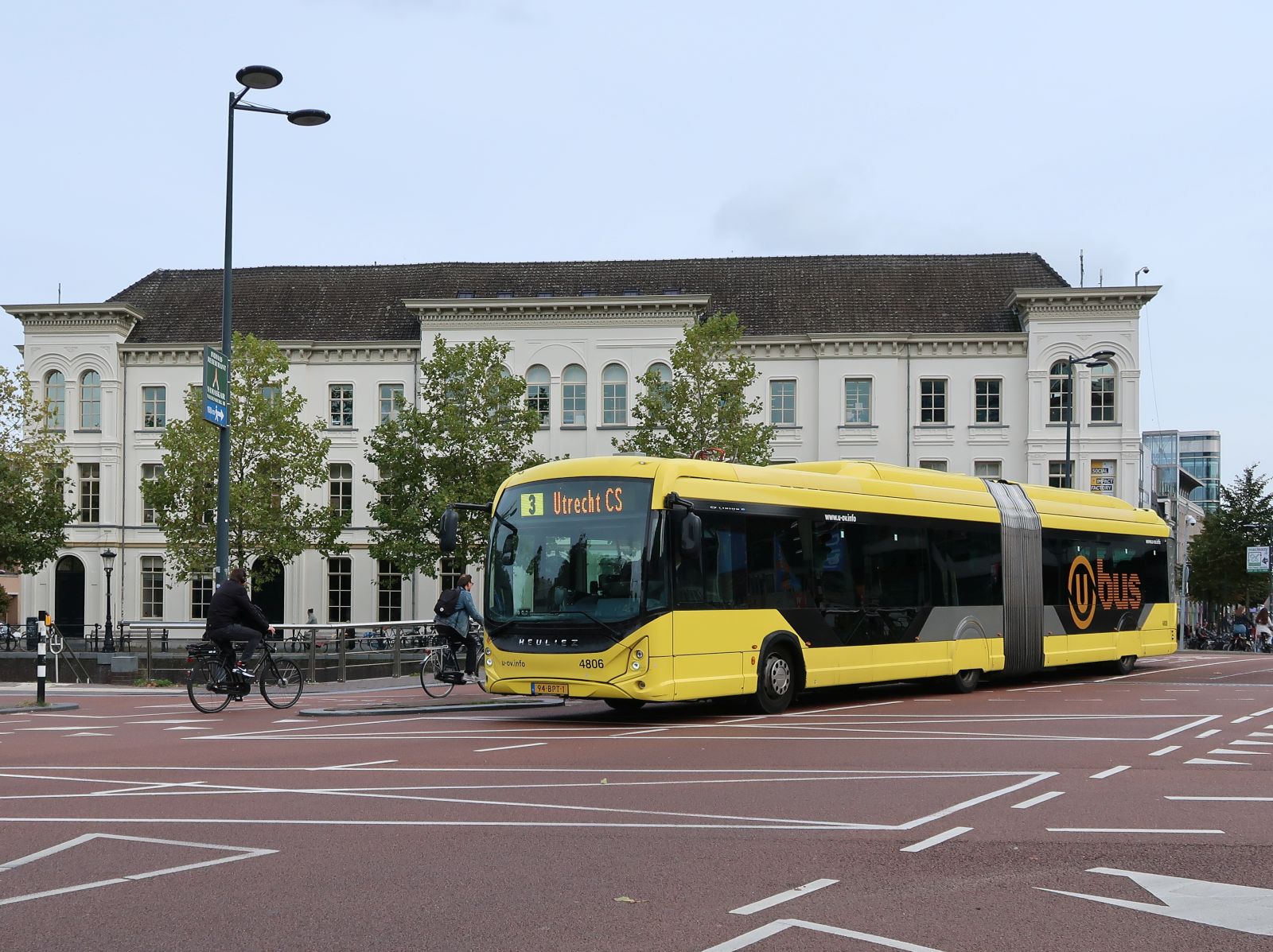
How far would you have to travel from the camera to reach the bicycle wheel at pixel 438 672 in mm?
Result: 20141

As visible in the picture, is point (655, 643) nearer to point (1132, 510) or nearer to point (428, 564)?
point (1132, 510)

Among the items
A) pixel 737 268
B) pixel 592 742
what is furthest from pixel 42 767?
pixel 737 268

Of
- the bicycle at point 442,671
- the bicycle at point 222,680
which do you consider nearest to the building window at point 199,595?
the bicycle at point 442,671

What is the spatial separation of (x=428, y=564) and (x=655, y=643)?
30.7 meters

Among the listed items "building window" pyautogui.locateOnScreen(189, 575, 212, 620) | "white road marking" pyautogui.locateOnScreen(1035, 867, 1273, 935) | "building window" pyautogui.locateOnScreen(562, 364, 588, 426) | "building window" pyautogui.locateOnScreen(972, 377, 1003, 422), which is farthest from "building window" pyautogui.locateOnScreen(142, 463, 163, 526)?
"white road marking" pyautogui.locateOnScreen(1035, 867, 1273, 935)

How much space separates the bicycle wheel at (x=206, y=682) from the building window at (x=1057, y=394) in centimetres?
3927

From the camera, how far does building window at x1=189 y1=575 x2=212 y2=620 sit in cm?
5262

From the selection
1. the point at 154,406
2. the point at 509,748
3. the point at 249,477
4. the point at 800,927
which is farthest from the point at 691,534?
the point at 154,406

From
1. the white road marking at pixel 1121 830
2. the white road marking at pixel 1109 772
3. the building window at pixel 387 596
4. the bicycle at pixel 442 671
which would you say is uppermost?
the white road marking at pixel 1121 830

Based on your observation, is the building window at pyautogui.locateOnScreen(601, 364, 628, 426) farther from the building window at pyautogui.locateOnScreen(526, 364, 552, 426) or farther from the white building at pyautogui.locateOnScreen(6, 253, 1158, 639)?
the building window at pyautogui.locateOnScreen(526, 364, 552, 426)

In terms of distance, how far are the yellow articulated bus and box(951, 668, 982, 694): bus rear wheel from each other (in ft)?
0.12

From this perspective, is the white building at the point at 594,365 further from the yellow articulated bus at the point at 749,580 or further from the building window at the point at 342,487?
the yellow articulated bus at the point at 749,580

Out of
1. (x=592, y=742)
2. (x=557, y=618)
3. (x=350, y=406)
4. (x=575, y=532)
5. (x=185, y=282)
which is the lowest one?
(x=592, y=742)

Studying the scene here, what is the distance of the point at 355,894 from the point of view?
6.41 metres
